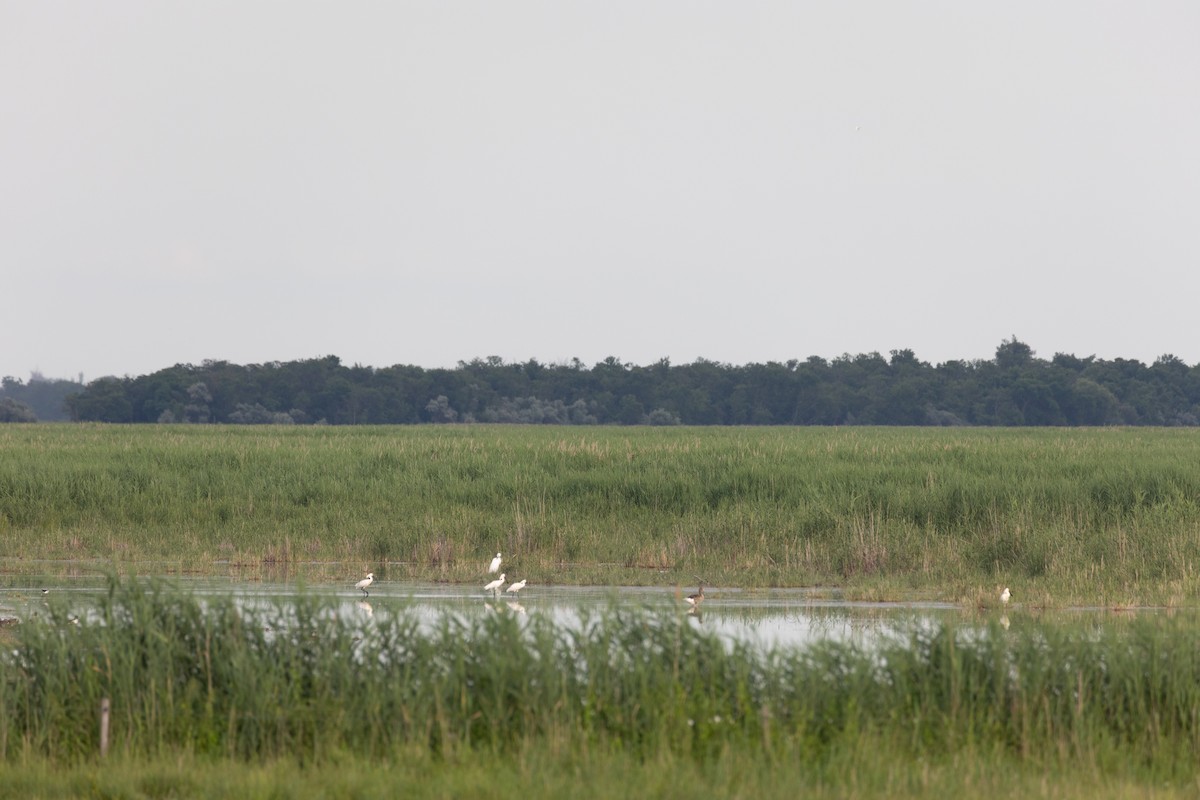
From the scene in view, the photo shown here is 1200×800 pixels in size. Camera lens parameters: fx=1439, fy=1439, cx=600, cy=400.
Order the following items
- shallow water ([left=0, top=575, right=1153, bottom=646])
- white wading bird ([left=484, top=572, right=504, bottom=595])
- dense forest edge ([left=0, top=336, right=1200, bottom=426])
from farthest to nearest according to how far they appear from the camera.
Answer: dense forest edge ([left=0, top=336, right=1200, bottom=426]) → white wading bird ([left=484, top=572, right=504, bottom=595]) → shallow water ([left=0, top=575, right=1153, bottom=646])

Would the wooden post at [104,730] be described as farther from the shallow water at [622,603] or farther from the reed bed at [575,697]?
the shallow water at [622,603]

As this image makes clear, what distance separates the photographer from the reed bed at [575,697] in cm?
912

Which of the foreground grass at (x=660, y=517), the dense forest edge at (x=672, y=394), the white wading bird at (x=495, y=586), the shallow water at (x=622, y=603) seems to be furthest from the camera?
the dense forest edge at (x=672, y=394)

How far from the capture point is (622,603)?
15.0 metres

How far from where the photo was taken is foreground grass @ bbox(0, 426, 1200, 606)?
66.5 ft

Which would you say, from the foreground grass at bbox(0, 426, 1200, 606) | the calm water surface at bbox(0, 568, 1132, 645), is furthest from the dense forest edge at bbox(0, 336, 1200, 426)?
the calm water surface at bbox(0, 568, 1132, 645)

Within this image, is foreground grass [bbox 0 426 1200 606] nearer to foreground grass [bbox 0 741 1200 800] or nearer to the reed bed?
the reed bed

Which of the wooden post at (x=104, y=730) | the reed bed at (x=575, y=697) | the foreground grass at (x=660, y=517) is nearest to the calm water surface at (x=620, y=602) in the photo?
the foreground grass at (x=660, y=517)

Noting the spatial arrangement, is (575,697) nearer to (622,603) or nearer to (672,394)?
(622,603)

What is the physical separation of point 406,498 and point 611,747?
17746 mm

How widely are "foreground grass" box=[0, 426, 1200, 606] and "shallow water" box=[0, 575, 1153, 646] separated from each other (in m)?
1.01

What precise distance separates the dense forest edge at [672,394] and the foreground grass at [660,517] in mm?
77364

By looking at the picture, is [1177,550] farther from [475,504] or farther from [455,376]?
[455,376]

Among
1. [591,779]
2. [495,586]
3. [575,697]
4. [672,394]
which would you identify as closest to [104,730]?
[575,697]
